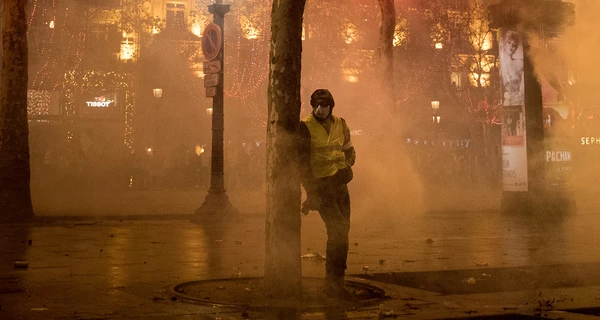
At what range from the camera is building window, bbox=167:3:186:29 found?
42031 mm

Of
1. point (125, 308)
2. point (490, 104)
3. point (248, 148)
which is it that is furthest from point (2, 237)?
point (490, 104)

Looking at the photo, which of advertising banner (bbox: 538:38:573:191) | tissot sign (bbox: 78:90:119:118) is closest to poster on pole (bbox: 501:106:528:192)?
advertising banner (bbox: 538:38:573:191)

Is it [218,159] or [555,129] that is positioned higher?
[555,129]

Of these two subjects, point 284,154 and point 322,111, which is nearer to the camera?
point 284,154

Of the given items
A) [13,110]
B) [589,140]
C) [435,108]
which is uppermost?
[435,108]

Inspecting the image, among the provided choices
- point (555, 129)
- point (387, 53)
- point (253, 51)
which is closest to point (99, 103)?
point (253, 51)

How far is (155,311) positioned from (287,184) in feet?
4.52

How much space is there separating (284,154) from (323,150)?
0.34m

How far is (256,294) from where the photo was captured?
650cm

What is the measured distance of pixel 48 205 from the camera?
1911 cm

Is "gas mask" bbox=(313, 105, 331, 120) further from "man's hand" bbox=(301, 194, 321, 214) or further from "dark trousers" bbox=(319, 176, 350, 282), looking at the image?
"man's hand" bbox=(301, 194, 321, 214)

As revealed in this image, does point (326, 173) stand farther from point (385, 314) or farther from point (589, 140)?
point (589, 140)

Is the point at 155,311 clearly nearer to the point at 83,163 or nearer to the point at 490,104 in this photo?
the point at 83,163

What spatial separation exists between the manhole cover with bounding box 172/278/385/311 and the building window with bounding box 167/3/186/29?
35980mm
